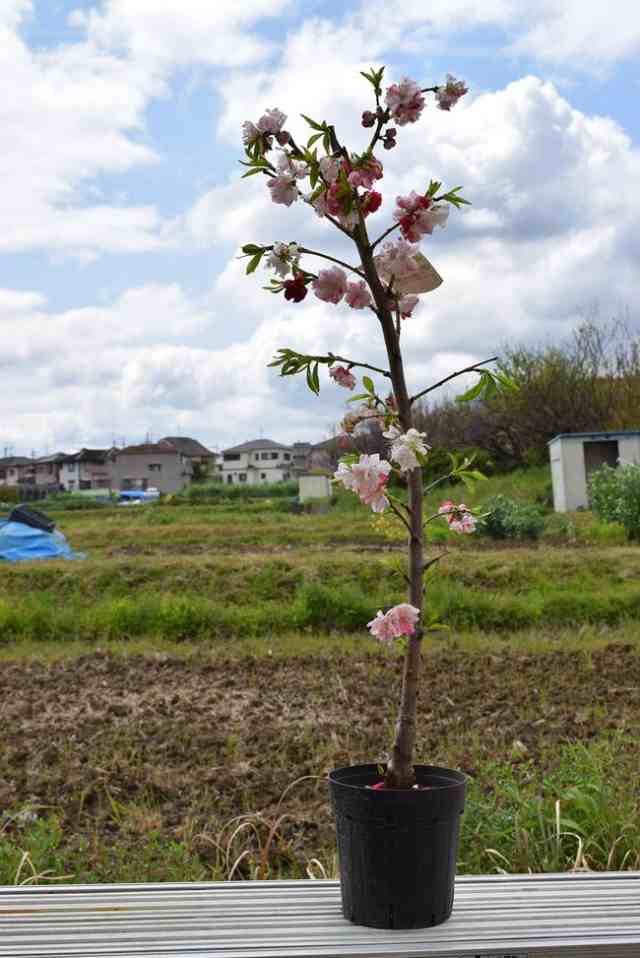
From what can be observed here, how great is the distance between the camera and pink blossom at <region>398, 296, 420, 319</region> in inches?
106

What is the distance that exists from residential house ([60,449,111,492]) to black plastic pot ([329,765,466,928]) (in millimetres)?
82100

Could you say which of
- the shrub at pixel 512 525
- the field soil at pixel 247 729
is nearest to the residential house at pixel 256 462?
the shrub at pixel 512 525

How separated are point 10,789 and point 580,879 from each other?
302cm

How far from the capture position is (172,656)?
867 centimetres

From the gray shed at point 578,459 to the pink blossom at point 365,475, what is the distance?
1951cm

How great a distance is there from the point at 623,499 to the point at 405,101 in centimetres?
1444

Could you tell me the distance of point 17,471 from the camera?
92125 millimetres

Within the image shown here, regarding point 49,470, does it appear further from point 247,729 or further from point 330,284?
point 330,284

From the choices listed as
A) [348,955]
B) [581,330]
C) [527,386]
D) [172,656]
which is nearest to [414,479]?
[348,955]

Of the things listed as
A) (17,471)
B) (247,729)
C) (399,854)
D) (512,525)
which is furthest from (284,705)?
(17,471)

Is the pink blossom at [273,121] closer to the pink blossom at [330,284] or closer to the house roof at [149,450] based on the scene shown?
the pink blossom at [330,284]

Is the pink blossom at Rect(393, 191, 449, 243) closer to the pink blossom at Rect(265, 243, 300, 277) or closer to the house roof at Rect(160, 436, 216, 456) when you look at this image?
the pink blossom at Rect(265, 243, 300, 277)

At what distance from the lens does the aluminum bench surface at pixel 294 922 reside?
2250 millimetres

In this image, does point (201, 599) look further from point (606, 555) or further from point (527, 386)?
point (527, 386)
